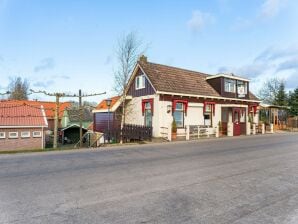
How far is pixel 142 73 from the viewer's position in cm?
2408

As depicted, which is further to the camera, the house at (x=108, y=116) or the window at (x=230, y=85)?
the window at (x=230, y=85)

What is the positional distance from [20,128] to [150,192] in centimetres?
2144

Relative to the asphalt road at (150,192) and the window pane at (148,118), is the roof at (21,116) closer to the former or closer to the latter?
the window pane at (148,118)

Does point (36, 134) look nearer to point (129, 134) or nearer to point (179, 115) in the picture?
point (129, 134)

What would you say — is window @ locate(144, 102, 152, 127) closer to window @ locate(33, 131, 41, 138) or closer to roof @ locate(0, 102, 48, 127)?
roof @ locate(0, 102, 48, 127)

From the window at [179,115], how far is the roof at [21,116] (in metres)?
11.9

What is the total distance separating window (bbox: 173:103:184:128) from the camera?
22859 mm

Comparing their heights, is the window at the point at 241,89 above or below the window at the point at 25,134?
above

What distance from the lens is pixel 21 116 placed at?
997 inches

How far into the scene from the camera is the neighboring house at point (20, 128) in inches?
945

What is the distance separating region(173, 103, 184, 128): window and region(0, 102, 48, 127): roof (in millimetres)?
11851

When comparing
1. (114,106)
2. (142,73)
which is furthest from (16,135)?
(142,73)

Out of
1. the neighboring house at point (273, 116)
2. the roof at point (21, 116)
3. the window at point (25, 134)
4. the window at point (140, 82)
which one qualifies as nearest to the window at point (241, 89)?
the neighboring house at point (273, 116)

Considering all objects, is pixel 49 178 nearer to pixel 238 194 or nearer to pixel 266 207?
pixel 238 194
